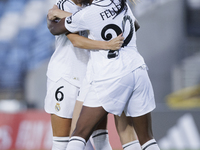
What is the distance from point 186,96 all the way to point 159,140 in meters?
4.07

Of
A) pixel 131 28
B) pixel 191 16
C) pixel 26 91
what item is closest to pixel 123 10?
pixel 131 28

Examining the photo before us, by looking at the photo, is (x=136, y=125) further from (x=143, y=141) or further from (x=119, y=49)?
(x=119, y=49)

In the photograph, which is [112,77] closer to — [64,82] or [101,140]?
[64,82]

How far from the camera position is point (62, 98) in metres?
2.65

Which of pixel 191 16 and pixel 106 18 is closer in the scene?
pixel 106 18

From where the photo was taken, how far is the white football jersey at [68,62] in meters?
2.67

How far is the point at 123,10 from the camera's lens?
2.33m

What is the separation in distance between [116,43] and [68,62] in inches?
23.2

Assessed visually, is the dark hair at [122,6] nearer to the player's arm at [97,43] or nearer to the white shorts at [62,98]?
the player's arm at [97,43]

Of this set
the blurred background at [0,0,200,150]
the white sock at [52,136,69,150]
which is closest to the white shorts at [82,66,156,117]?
the white sock at [52,136,69,150]

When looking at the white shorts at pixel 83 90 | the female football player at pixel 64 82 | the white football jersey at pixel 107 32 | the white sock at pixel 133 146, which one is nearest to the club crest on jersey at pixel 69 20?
the white football jersey at pixel 107 32

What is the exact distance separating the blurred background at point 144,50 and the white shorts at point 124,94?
640 centimetres

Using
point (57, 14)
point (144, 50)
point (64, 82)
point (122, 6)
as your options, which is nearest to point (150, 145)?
point (64, 82)

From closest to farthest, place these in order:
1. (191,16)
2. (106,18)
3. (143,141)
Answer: (106,18) < (143,141) < (191,16)
